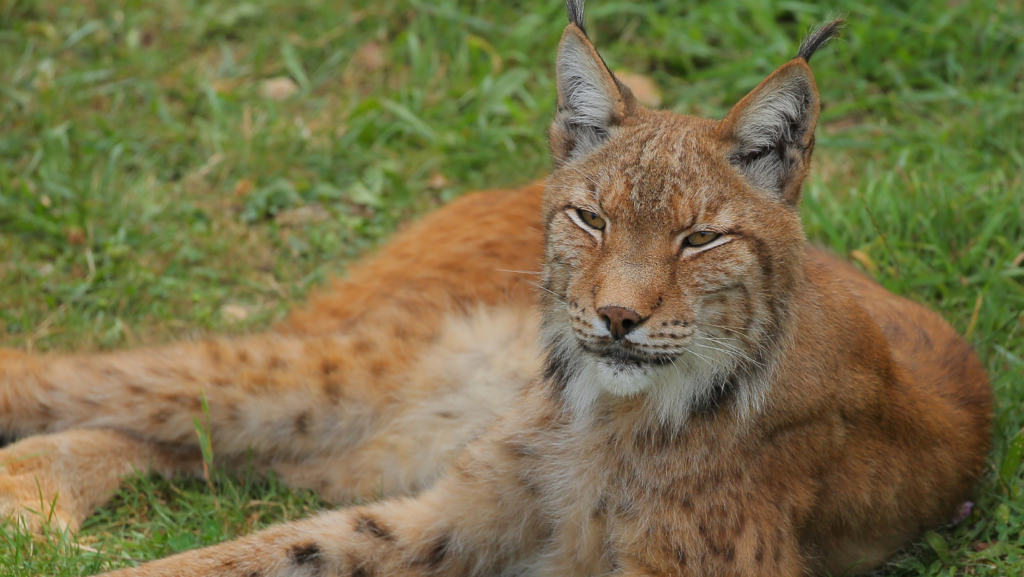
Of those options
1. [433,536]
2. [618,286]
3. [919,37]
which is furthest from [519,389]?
[919,37]

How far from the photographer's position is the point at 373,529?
4266mm

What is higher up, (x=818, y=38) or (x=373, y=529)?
(x=818, y=38)

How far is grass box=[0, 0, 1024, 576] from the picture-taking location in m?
5.86

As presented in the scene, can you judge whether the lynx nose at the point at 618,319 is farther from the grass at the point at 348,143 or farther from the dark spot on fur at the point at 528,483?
the grass at the point at 348,143

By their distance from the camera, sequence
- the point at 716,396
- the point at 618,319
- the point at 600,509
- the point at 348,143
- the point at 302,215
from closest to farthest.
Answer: the point at 618,319, the point at 716,396, the point at 600,509, the point at 302,215, the point at 348,143

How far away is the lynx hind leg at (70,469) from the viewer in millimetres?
4617

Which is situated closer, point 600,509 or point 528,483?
point 600,509

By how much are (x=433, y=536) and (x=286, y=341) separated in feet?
4.76

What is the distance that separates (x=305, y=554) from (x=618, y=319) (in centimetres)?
168

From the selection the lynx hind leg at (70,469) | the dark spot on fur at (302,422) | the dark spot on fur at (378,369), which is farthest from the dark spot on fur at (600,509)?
the lynx hind leg at (70,469)

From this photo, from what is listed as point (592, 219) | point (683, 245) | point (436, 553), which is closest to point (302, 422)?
point (436, 553)

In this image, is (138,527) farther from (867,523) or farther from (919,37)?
(919,37)

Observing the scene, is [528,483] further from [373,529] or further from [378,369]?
[378,369]

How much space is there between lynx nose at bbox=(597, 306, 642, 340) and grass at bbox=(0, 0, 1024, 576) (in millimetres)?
2255
